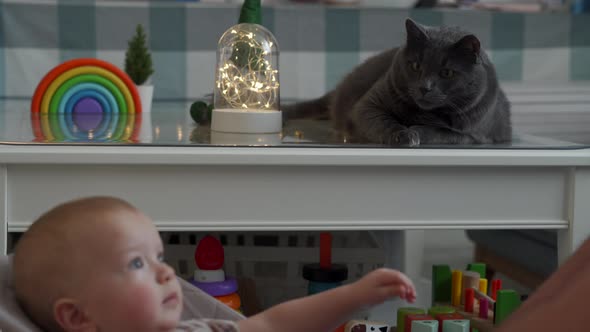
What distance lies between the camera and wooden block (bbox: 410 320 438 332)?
1135mm

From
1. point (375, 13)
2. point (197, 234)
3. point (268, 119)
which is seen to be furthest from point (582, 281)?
point (375, 13)

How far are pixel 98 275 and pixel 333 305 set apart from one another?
0.25 metres

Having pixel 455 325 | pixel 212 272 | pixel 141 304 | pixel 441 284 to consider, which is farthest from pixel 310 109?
pixel 141 304

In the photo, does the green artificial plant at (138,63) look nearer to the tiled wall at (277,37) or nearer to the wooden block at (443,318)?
the tiled wall at (277,37)

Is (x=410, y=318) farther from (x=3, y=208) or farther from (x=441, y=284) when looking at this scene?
(x=3, y=208)

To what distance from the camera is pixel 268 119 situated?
1.36 meters

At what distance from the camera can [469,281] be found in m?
1.42

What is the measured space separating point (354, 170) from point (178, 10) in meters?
1.48

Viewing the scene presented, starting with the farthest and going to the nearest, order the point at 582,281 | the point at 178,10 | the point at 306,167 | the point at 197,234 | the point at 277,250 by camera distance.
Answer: the point at 178,10
the point at 197,234
the point at 277,250
the point at 306,167
the point at 582,281

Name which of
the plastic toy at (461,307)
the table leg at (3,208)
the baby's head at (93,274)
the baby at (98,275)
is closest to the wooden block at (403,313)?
the plastic toy at (461,307)

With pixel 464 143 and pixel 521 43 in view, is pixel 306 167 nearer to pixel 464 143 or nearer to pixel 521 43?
pixel 464 143

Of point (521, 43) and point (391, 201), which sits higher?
point (521, 43)

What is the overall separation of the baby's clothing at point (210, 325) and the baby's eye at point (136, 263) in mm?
118

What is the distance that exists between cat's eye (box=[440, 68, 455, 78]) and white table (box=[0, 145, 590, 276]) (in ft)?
0.45
